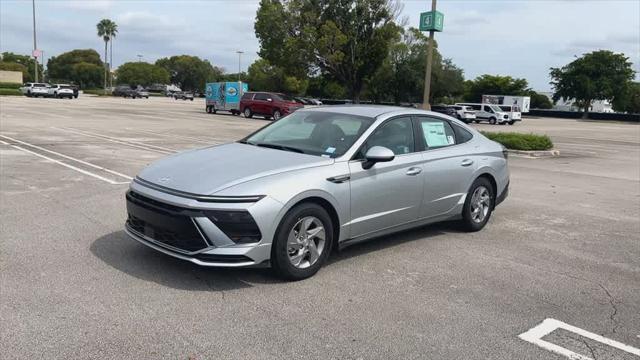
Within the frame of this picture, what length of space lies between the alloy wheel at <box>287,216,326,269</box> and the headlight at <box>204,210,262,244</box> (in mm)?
396

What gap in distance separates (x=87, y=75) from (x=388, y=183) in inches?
5032

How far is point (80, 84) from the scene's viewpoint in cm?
12312

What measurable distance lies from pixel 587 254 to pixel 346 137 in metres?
2.99

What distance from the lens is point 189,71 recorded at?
144 meters

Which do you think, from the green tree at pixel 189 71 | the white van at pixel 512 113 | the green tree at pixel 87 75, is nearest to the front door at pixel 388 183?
the white van at pixel 512 113

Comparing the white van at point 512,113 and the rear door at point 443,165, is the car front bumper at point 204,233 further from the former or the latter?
the white van at point 512,113

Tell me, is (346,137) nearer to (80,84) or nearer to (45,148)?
(45,148)

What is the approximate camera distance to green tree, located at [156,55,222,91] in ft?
469

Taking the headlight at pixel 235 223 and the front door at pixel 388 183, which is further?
the front door at pixel 388 183

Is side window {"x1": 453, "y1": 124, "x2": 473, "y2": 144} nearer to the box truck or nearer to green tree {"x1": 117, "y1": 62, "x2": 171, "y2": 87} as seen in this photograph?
the box truck

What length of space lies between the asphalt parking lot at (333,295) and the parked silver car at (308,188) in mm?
327

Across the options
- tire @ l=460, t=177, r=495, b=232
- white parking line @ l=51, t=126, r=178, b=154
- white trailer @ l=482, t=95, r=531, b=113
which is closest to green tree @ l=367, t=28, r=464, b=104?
white trailer @ l=482, t=95, r=531, b=113

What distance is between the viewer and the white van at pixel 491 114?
46.1 metres

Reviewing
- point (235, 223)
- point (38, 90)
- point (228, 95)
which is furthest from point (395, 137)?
point (38, 90)
